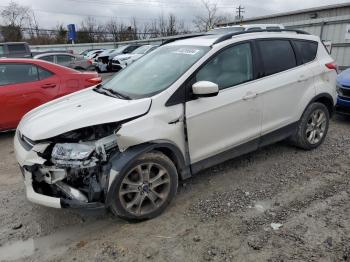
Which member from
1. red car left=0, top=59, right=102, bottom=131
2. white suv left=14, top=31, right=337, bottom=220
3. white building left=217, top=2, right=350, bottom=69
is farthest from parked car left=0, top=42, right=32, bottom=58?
white suv left=14, top=31, right=337, bottom=220

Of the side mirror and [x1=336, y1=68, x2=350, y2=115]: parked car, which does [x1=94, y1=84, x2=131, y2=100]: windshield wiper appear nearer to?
the side mirror

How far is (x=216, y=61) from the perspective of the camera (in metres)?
3.78

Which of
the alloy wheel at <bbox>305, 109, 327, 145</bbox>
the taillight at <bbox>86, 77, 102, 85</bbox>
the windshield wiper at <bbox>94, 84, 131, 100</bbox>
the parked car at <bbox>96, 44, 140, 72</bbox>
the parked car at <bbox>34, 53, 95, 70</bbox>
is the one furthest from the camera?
the parked car at <bbox>96, 44, 140, 72</bbox>

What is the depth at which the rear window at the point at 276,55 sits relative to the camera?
166 inches

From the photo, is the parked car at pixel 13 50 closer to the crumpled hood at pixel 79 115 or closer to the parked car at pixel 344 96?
the crumpled hood at pixel 79 115

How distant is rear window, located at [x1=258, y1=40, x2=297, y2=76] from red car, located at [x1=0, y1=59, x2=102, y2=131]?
128 inches

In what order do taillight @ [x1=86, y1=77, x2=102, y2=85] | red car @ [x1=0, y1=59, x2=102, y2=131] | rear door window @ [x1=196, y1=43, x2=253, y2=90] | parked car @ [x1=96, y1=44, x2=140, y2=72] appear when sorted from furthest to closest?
parked car @ [x1=96, y1=44, x2=140, y2=72] < taillight @ [x1=86, y1=77, x2=102, y2=85] < red car @ [x1=0, y1=59, x2=102, y2=131] < rear door window @ [x1=196, y1=43, x2=253, y2=90]

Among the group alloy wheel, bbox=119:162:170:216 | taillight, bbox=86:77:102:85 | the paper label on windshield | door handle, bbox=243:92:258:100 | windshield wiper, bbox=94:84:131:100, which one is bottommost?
alloy wheel, bbox=119:162:170:216

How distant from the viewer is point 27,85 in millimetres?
6215

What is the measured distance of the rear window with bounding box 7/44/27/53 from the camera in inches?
610

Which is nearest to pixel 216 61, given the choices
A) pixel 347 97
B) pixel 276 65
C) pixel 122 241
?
pixel 276 65

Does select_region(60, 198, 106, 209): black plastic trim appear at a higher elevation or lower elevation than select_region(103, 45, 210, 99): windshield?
lower

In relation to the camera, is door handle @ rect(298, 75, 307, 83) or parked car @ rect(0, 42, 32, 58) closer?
door handle @ rect(298, 75, 307, 83)

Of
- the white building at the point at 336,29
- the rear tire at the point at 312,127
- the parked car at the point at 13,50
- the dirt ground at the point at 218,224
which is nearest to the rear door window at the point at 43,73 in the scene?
the dirt ground at the point at 218,224
